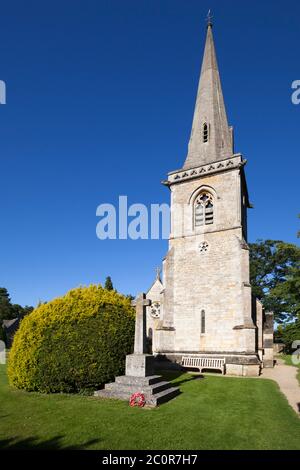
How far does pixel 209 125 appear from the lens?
891 inches

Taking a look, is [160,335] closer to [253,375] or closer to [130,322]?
[253,375]

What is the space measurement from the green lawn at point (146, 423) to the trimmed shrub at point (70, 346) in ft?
1.92

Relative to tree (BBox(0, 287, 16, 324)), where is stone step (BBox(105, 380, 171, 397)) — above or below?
above

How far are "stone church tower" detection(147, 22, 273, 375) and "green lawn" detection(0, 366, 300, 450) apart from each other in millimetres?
7943

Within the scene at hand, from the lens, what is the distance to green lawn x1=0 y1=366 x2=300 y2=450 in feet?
18.4

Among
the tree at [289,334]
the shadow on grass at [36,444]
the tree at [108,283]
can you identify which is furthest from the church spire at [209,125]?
the tree at [108,283]

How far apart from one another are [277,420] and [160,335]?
40.5 ft

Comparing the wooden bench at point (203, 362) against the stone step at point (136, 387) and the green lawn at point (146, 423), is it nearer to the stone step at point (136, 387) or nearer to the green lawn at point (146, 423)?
the green lawn at point (146, 423)

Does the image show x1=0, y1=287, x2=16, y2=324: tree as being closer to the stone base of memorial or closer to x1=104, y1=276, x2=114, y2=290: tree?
x1=104, y1=276, x2=114, y2=290: tree

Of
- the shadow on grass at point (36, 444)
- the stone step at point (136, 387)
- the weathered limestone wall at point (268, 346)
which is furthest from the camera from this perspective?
the weathered limestone wall at point (268, 346)

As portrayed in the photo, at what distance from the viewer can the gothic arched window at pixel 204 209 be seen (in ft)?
66.9

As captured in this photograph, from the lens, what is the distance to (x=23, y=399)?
343 inches

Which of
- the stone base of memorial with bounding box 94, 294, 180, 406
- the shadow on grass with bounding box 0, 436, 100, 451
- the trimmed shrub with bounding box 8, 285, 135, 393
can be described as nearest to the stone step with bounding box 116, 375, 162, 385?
the stone base of memorial with bounding box 94, 294, 180, 406
